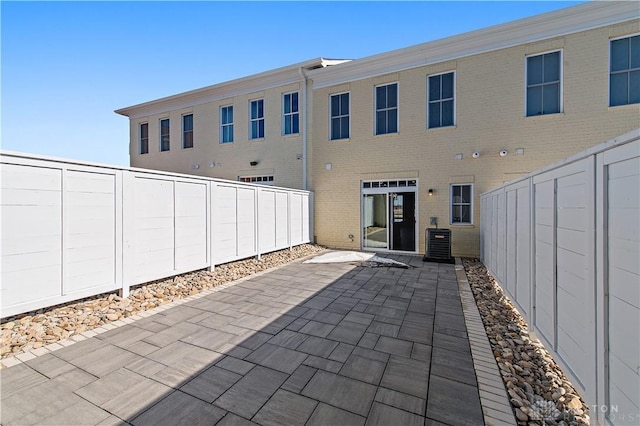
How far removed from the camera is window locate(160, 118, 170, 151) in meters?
13.7

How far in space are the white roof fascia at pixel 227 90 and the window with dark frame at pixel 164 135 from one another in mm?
501

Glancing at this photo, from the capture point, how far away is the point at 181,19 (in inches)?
280

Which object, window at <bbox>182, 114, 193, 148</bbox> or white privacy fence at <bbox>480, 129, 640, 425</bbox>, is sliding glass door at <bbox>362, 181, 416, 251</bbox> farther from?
window at <bbox>182, 114, 193, 148</bbox>

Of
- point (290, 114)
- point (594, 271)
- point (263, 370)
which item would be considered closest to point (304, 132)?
point (290, 114)

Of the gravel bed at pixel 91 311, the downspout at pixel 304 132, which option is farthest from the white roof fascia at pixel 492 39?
the gravel bed at pixel 91 311

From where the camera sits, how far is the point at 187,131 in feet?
43.1

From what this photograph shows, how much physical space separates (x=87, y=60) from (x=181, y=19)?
2829 millimetres

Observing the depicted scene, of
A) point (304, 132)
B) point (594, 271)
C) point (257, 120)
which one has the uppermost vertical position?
point (257, 120)

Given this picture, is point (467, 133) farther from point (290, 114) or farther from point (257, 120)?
point (257, 120)

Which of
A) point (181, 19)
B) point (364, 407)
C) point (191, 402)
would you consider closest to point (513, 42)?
point (181, 19)

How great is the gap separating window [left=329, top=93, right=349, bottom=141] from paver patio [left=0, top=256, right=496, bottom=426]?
708 centimetres

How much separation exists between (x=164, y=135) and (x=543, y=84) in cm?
1526

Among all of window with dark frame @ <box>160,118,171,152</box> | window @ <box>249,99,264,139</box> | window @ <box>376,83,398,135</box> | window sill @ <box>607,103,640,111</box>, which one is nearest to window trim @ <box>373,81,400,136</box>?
window @ <box>376,83,398,135</box>

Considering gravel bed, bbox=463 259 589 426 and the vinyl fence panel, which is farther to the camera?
gravel bed, bbox=463 259 589 426
